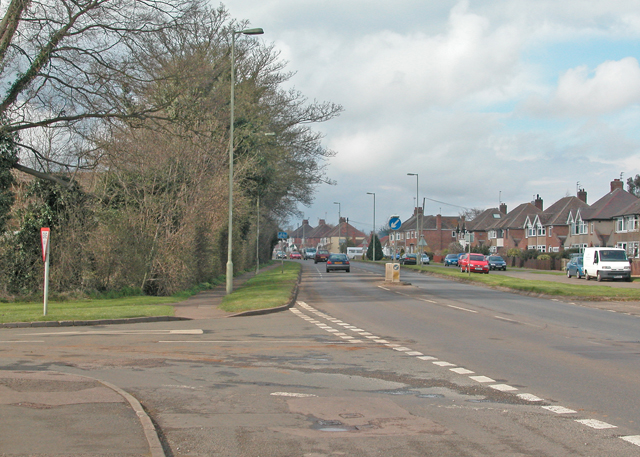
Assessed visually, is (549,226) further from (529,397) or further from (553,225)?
(529,397)

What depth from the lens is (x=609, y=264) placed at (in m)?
43.2

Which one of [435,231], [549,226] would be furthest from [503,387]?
[435,231]

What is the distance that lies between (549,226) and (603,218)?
1728 centimetres

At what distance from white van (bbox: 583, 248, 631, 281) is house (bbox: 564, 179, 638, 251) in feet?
104

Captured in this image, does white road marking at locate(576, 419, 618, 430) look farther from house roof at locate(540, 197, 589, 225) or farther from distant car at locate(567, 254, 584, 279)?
house roof at locate(540, 197, 589, 225)

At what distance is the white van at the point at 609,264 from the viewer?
42906mm

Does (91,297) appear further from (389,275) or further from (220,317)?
(389,275)

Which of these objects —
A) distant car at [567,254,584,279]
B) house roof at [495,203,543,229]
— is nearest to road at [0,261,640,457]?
distant car at [567,254,584,279]

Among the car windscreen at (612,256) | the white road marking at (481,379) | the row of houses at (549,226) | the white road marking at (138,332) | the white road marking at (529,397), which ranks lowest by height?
the white road marking at (138,332)

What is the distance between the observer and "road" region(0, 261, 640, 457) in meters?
6.02

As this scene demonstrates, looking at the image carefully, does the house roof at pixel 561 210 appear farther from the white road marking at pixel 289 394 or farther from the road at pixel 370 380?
the white road marking at pixel 289 394

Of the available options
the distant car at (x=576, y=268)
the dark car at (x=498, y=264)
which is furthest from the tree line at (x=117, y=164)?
the dark car at (x=498, y=264)

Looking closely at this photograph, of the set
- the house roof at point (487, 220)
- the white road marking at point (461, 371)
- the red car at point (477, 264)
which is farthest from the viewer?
the house roof at point (487, 220)

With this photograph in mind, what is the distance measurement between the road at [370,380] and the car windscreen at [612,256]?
27617 mm
